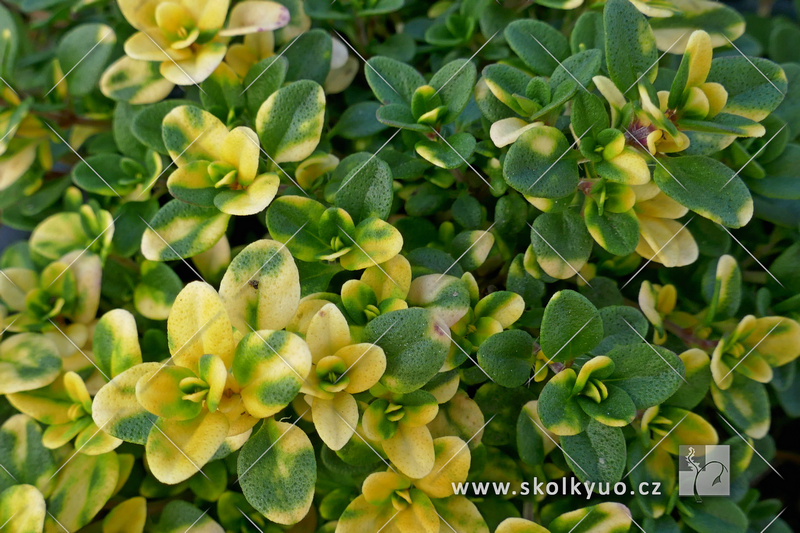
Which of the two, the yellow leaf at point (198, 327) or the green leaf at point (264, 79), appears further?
the green leaf at point (264, 79)

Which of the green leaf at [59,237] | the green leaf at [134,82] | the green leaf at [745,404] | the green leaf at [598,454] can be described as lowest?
the green leaf at [745,404]

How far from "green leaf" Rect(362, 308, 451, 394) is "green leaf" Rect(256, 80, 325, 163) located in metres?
0.28

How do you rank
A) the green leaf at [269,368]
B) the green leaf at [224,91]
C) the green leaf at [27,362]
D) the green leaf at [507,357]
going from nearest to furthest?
the green leaf at [269,368]
the green leaf at [507,357]
the green leaf at [27,362]
the green leaf at [224,91]

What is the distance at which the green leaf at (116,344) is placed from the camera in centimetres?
79

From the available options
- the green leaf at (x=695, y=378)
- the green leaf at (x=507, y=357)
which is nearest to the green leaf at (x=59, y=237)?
the green leaf at (x=507, y=357)

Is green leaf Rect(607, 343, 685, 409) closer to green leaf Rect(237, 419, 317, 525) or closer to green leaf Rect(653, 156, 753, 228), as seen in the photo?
green leaf Rect(653, 156, 753, 228)

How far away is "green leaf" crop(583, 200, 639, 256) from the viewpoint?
2.56ft

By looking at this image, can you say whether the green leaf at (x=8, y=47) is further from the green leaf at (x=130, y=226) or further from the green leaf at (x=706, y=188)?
the green leaf at (x=706, y=188)

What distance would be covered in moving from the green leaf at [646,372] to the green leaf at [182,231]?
546mm

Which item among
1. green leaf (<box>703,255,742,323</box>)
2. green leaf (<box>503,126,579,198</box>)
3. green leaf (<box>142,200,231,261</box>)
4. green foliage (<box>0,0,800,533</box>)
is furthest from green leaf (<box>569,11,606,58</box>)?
green leaf (<box>142,200,231,261</box>)

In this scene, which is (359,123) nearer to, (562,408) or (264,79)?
(264,79)

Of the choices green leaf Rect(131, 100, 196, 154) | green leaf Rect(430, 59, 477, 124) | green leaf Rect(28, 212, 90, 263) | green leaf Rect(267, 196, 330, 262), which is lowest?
green leaf Rect(28, 212, 90, 263)

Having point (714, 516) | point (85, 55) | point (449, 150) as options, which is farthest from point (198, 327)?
point (714, 516)

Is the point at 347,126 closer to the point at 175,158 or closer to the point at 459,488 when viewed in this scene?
the point at 175,158
